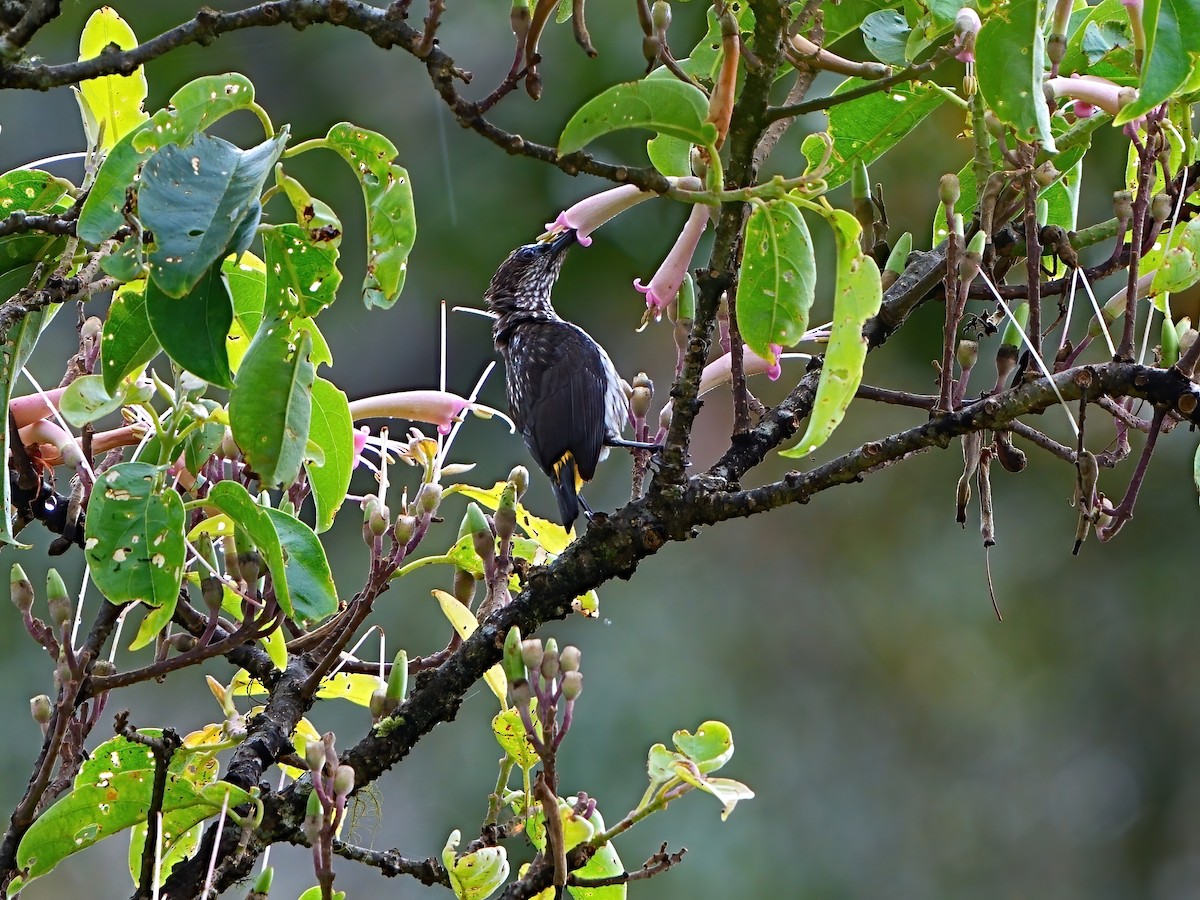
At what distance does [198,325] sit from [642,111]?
34 cm

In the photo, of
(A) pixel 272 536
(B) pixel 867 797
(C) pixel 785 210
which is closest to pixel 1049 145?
(C) pixel 785 210

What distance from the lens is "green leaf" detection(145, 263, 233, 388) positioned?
0.88 metres

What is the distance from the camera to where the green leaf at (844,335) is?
86cm

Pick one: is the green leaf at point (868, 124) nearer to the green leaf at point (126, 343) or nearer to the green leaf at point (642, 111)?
the green leaf at point (642, 111)

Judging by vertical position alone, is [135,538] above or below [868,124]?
below

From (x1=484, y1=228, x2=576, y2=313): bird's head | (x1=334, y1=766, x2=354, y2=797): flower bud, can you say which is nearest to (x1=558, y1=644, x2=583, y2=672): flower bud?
(x1=334, y1=766, x2=354, y2=797): flower bud

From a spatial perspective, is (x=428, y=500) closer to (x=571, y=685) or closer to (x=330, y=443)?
(x=330, y=443)

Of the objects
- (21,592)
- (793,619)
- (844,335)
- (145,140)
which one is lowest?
(793,619)

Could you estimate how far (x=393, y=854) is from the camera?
118cm

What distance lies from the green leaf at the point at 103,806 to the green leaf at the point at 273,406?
0.89ft

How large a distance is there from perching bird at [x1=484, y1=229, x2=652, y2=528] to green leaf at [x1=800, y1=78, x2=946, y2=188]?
1304mm

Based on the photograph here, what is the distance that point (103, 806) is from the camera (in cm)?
102

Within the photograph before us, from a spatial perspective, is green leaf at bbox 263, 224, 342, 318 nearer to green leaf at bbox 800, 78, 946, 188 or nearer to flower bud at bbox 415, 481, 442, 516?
flower bud at bbox 415, 481, 442, 516

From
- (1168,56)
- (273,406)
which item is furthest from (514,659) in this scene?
(1168,56)
